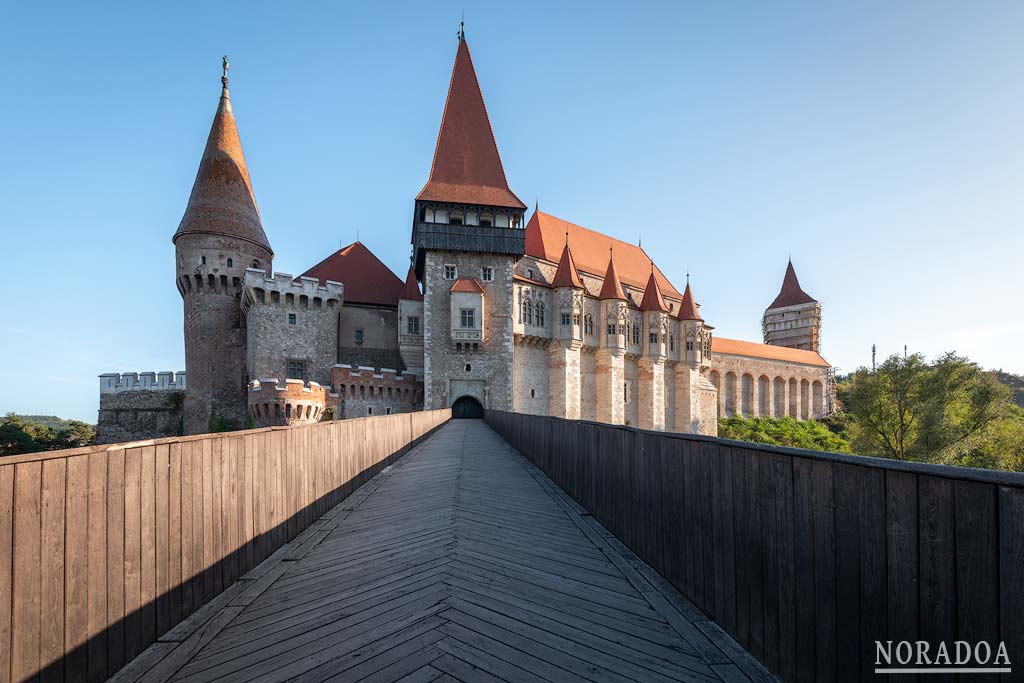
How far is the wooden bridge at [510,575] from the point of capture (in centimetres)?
189

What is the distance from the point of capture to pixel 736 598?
9.73ft

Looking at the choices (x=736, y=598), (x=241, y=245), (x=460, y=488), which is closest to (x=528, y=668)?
(x=736, y=598)

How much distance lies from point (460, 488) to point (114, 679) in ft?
14.8

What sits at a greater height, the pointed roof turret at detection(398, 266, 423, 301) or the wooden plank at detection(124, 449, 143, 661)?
the pointed roof turret at detection(398, 266, 423, 301)

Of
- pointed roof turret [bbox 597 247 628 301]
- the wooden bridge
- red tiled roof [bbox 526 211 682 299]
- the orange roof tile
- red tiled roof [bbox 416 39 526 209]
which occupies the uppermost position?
red tiled roof [bbox 416 39 526 209]

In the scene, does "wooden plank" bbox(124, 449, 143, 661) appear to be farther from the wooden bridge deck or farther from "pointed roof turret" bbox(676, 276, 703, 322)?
"pointed roof turret" bbox(676, 276, 703, 322)

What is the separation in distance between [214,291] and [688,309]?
37.7 m

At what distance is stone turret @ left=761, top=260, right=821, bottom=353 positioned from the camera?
64750 mm

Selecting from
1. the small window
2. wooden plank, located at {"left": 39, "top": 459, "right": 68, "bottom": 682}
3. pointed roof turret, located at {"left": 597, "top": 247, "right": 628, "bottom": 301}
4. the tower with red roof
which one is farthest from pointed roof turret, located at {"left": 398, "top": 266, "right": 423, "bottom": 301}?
wooden plank, located at {"left": 39, "top": 459, "right": 68, "bottom": 682}

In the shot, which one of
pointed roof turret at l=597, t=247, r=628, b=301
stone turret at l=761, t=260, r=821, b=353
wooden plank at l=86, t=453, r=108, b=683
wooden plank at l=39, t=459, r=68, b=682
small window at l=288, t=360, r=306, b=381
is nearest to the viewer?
wooden plank at l=39, t=459, r=68, b=682

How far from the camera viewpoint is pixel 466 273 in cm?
3170

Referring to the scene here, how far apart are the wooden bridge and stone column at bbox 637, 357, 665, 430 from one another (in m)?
36.4

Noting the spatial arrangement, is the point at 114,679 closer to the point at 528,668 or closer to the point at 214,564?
the point at 214,564

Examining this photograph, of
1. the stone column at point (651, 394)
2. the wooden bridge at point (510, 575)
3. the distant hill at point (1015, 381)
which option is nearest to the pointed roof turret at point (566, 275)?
the stone column at point (651, 394)
